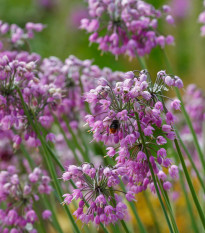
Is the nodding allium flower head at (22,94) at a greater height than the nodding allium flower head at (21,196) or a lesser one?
greater

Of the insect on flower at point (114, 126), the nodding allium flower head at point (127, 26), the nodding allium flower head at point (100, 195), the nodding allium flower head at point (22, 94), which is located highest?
the nodding allium flower head at point (127, 26)

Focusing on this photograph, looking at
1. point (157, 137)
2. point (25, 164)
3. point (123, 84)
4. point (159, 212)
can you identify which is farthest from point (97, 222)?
point (159, 212)

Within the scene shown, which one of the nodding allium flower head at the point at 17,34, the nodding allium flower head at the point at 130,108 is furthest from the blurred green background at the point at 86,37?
the nodding allium flower head at the point at 130,108

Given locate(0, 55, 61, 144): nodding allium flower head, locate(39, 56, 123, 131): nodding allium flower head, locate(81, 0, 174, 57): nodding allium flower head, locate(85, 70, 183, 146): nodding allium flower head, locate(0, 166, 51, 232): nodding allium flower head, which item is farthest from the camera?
locate(39, 56, 123, 131): nodding allium flower head

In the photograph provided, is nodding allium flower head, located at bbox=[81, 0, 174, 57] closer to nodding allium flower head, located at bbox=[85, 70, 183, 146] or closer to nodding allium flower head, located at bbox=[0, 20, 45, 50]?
nodding allium flower head, located at bbox=[0, 20, 45, 50]

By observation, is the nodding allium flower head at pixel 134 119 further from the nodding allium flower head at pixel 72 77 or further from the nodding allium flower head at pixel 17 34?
the nodding allium flower head at pixel 17 34

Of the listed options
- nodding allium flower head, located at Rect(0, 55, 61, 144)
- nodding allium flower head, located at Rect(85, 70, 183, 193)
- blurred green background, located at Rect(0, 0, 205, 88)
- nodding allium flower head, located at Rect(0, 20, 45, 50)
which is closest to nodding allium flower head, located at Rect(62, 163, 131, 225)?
nodding allium flower head, located at Rect(85, 70, 183, 193)

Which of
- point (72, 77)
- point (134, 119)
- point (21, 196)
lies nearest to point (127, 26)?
point (72, 77)
